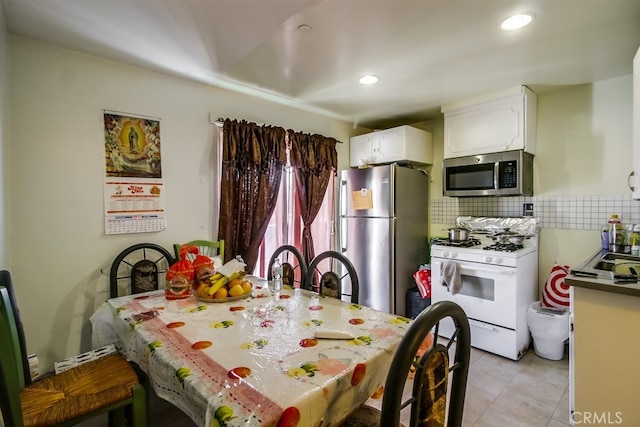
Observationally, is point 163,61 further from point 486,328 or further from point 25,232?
point 486,328

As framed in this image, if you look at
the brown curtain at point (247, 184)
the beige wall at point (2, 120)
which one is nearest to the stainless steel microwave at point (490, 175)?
the brown curtain at point (247, 184)

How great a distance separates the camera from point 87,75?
2078mm

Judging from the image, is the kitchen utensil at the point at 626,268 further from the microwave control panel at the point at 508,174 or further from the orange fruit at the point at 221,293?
the orange fruit at the point at 221,293

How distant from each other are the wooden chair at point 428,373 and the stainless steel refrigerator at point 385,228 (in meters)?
2.21

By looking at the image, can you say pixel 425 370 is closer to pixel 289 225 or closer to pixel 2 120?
pixel 2 120

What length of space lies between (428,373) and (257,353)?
22.3 inches

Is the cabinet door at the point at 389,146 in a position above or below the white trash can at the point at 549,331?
above

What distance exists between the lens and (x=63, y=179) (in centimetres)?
200

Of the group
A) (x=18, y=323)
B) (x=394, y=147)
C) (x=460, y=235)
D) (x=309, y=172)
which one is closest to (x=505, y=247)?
(x=460, y=235)

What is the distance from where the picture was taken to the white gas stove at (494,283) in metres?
2.41

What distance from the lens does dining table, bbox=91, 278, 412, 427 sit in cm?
82

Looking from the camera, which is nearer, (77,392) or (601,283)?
(77,392)

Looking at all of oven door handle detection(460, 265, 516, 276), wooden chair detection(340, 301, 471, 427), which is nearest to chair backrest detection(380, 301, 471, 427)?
wooden chair detection(340, 301, 471, 427)

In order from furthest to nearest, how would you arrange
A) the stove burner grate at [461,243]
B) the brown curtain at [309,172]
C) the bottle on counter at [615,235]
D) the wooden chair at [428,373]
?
the brown curtain at [309,172] → the stove burner grate at [461,243] → the bottle on counter at [615,235] → the wooden chair at [428,373]
